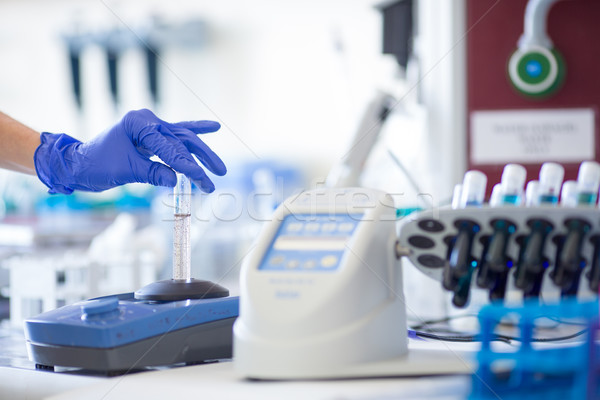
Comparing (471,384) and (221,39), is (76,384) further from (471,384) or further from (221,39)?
(221,39)

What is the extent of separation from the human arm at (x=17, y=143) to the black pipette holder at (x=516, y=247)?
695 mm

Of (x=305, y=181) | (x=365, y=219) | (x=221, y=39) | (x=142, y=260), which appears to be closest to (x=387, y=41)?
(x=142, y=260)

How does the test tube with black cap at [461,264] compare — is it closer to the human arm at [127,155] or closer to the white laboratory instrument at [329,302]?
the white laboratory instrument at [329,302]

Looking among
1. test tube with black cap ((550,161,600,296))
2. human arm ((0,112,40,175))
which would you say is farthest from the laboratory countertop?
human arm ((0,112,40,175))

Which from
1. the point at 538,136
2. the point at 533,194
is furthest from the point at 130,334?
the point at 538,136

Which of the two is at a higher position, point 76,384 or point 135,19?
point 135,19

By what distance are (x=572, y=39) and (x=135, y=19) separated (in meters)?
2.92

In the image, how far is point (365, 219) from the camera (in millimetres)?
641

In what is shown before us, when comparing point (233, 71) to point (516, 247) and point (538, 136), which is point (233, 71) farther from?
point (516, 247)

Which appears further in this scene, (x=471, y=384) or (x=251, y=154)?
(x=251, y=154)

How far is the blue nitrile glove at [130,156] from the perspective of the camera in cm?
86

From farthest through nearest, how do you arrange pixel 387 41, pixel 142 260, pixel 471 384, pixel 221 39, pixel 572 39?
pixel 221 39, pixel 387 41, pixel 572 39, pixel 142 260, pixel 471 384

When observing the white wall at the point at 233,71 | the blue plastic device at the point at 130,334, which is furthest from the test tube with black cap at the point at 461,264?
the white wall at the point at 233,71

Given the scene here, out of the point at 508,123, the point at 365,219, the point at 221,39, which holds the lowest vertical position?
the point at 365,219
